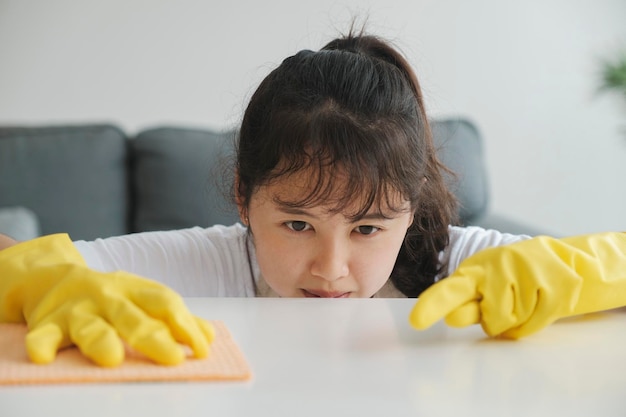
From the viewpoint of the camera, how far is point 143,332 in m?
0.53

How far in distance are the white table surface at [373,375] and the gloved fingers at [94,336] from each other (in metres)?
0.03

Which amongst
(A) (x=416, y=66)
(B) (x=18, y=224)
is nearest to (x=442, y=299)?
(B) (x=18, y=224)

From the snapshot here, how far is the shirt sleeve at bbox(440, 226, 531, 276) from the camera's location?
4.58 feet

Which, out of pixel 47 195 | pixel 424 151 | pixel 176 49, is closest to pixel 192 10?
pixel 176 49

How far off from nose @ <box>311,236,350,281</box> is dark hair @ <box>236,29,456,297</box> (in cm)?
A: 4

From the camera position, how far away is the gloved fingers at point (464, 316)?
23.6 inches

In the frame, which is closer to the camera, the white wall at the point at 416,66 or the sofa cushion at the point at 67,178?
the sofa cushion at the point at 67,178

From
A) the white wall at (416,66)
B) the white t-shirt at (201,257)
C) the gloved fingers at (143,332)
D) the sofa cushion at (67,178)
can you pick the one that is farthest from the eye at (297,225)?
the white wall at (416,66)

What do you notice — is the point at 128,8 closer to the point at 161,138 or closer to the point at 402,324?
the point at 161,138

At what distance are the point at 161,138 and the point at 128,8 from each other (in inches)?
22.3

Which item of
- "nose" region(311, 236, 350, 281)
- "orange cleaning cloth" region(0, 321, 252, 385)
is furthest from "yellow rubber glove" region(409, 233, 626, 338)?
"nose" region(311, 236, 350, 281)

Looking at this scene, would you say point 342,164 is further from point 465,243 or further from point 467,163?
point 467,163

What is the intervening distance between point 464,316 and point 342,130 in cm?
50

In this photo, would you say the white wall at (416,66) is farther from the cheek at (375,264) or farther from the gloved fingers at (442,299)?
the gloved fingers at (442,299)
